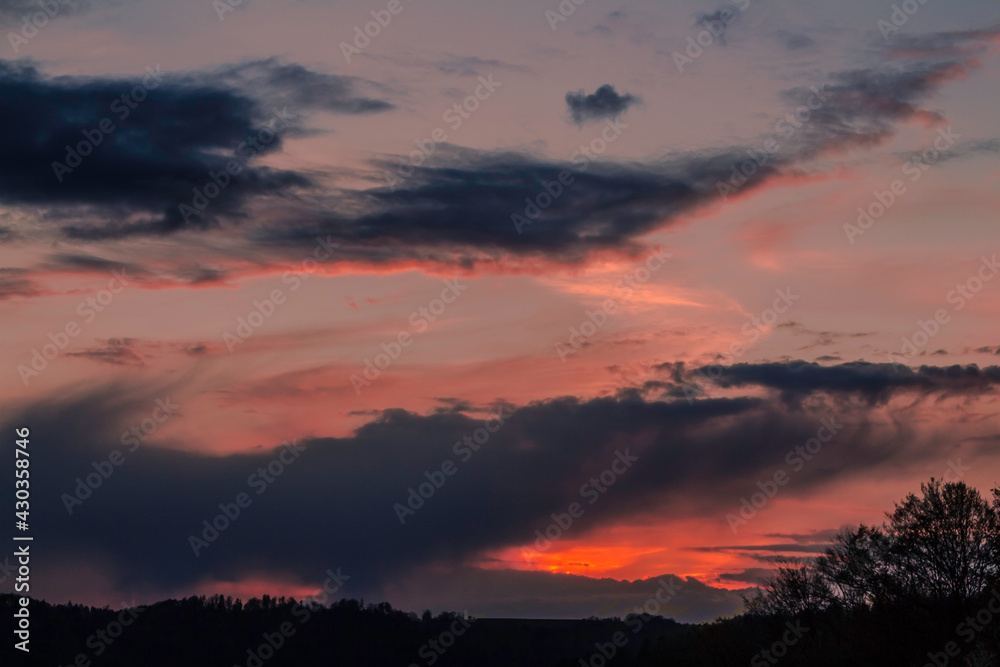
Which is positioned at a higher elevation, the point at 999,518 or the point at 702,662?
the point at 999,518

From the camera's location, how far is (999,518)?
2244 inches

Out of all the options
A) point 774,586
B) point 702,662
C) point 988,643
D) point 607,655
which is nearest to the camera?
point 988,643

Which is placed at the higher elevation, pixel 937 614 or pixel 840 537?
pixel 840 537

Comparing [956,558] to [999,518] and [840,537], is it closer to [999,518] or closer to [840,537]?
[999,518]

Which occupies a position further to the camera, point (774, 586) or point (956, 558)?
point (774, 586)

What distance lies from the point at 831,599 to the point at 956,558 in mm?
15560

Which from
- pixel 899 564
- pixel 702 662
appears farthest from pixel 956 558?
pixel 702 662

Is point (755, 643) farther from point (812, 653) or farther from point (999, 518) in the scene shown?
point (999, 518)

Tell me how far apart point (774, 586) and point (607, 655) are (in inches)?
3867

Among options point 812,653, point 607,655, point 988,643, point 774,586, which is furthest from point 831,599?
point 607,655

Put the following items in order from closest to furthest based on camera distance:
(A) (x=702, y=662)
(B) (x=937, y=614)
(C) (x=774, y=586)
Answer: (B) (x=937, y=614) → (C) (x=774, y=586) → (A) (x=702, y=662)

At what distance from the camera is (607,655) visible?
17338 centimetres

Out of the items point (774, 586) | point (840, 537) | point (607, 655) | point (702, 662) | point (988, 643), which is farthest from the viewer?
point (607, 655)

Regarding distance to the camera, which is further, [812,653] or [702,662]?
[702,662]
